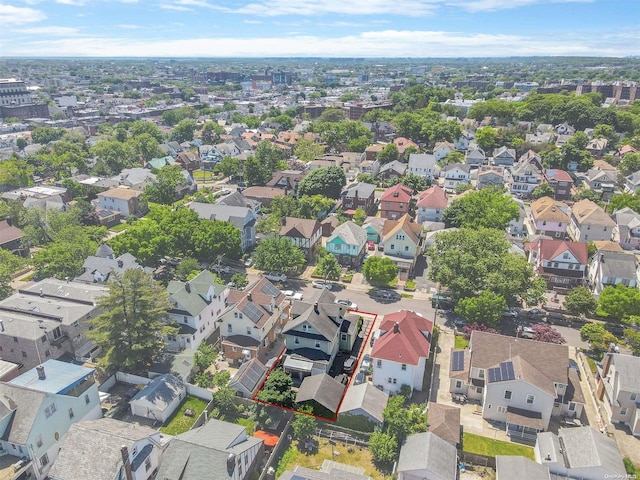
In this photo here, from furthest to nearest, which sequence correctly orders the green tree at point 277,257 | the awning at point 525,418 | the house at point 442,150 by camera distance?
the house at point 442,150
the green tree at point 277,257
the awning at point 525,418

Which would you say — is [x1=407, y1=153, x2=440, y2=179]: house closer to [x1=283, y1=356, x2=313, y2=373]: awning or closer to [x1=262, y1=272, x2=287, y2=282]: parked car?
[x1=262, y1=272, x2=287, y2=282]: parked car

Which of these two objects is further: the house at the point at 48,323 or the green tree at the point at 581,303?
the green tree at the point at 581,303

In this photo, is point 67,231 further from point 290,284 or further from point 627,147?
point 627,147

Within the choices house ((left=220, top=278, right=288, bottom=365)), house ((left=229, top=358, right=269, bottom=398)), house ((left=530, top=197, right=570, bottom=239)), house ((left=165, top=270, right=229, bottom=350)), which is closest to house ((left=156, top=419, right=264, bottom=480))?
house ((left=229, top=358, right=269, bottom=398))

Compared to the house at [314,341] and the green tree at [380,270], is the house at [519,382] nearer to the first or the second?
the house at [314,341]

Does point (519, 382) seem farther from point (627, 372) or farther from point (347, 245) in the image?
point (347, 245)

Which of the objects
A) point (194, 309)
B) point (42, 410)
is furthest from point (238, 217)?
point (42, 410)

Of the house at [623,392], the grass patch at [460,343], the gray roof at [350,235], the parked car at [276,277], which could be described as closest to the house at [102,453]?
the grass patch at [460,343]
